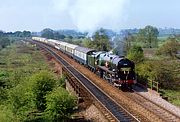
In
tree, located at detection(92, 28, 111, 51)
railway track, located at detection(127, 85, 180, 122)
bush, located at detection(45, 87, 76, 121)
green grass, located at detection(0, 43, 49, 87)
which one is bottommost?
green grass, located at detection(0, 43, 49, 87)

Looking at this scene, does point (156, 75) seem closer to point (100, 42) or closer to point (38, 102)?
point (38, 102)

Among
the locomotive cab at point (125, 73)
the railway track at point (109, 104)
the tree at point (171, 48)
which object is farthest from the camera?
the tree at point (171, 48)

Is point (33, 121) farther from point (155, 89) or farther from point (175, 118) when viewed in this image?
point (155, 89)

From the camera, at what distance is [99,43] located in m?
100

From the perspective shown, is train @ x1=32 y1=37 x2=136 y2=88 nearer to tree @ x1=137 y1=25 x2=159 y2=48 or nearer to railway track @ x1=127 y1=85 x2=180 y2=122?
railway track @ x1=127 y1=85 x2=180 y2=122

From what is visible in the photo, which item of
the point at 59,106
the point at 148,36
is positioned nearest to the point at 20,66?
the point at 59,106

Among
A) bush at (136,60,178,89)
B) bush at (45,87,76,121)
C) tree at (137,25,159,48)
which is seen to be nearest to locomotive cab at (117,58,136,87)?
bush at (136,60,178,89)

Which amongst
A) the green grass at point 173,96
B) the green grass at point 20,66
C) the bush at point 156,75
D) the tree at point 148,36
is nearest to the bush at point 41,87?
the green grass at point 20,66

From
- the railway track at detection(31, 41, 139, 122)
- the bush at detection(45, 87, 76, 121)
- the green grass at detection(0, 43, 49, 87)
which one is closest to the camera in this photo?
the railway track at detection(31, 41, 139, 122)

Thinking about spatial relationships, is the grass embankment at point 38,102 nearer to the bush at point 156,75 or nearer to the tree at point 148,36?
the bush at point 156,75

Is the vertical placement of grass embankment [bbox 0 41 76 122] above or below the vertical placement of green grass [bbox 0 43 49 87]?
above

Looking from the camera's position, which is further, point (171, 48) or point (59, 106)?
point (171, 48)

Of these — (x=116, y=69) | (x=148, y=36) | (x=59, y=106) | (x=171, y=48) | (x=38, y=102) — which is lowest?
(x=38, y=102)

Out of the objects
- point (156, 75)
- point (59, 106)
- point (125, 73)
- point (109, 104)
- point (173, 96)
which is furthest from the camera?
point (156, 75)
